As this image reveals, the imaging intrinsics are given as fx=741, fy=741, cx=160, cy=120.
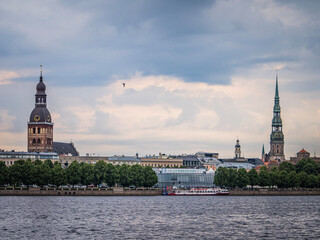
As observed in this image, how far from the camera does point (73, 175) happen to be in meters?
182

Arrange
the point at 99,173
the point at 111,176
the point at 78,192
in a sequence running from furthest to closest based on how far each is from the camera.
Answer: the point at 111,176, the point at 99,173, the point at 78,192

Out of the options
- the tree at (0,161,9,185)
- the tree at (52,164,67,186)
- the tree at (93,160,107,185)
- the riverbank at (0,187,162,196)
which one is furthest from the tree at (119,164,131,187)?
the tree at (0,161,9,185)

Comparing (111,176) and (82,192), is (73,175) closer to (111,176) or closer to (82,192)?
(82,192)

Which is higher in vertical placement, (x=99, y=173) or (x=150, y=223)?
(x=99, y=173)

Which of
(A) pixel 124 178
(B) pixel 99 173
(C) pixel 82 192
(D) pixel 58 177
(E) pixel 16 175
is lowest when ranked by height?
(C) pixel 82 192

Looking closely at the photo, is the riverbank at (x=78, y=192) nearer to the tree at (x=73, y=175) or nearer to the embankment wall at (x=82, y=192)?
the embankment wall at (x=82, y=192)

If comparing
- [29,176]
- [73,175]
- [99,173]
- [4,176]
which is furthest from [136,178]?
[4,176]

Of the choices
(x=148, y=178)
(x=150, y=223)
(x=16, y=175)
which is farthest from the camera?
(x=148, y=178)

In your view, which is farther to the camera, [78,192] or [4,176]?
[78,192]

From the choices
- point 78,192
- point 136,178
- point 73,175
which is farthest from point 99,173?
point 78,192

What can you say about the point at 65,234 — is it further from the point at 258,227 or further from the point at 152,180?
the point at 152,180

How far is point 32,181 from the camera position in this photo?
16938 centimetres

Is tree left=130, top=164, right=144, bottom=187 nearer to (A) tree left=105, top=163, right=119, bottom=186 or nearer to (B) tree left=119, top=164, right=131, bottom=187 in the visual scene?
(B) tree left=119, top=164, right=131, bottom=187

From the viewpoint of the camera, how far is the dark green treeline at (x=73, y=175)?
170000 mm
